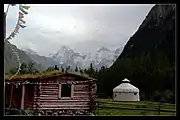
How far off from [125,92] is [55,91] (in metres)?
0.71

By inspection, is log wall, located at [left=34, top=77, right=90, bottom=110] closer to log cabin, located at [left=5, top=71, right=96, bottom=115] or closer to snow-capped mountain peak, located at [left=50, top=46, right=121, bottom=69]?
log cabin, located at [left=5, top=71, right=96, bottom=115]

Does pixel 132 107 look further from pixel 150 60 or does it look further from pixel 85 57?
pixel 85 57

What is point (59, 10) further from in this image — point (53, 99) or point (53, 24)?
point (53, 99)

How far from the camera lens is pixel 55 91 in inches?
173

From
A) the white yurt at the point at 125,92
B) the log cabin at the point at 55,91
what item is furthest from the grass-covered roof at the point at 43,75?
the white yurt at the point at 125,92

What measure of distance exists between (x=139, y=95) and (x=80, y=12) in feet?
3.36

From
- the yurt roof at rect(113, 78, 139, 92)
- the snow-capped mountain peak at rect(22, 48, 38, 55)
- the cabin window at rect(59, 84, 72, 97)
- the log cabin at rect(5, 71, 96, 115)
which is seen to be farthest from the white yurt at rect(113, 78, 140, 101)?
the snow-capped mountain peak at rect(22, 48, 38, 55)

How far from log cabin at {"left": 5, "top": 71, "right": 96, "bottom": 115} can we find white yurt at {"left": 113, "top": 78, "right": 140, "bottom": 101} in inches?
9.2

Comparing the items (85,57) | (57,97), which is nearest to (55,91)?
(57,97)

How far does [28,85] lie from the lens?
4.38 metres

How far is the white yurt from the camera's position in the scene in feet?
14.0

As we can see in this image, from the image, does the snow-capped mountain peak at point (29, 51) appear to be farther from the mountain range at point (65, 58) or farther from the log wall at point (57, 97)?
the log wall at point (57, 97)

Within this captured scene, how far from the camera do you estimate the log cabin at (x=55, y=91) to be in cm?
435

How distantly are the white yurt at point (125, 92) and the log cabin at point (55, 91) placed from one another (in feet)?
0.77
